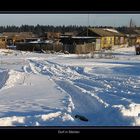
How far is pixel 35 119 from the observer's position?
12.4ft

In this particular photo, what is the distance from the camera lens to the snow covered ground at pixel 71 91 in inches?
149

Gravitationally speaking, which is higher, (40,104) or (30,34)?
(30,34)

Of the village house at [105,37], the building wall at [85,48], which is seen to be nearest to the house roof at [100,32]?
the village house at [105,37]

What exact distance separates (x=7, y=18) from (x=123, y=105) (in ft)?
3.54

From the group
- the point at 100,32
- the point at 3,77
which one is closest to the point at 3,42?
the point at 3,77

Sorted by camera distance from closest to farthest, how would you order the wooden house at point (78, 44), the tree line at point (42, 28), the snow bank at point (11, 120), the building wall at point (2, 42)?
the snow bank at point (11, 120)
the tree line at point (42, 28)
the building wall at point (2, 42)
the wooden house at point (78, 44)

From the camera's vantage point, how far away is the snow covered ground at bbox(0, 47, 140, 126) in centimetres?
378

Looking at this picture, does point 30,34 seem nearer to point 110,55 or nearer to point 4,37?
point 4,37

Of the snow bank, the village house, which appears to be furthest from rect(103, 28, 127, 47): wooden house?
the snow bank

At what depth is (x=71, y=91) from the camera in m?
4.29

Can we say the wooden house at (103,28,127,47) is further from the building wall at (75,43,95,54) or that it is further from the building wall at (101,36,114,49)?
the building wall at (75,43,95,54)

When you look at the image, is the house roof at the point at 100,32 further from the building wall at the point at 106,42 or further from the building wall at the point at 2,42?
the building wall at the point at 2,42

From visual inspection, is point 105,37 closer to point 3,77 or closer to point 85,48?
point 85,48
